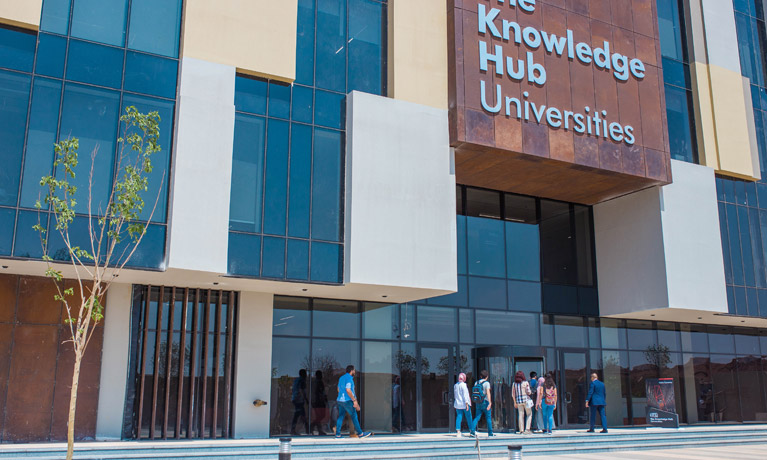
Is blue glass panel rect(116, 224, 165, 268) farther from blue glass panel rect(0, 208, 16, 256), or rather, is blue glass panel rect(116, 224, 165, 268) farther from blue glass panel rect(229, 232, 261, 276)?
blue glass panel rect(0, 208, 16, 256)

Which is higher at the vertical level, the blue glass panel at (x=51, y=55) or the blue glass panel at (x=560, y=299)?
the blue glass panel at (x=51, y=55)

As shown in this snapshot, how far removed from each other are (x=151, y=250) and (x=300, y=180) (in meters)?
3.87

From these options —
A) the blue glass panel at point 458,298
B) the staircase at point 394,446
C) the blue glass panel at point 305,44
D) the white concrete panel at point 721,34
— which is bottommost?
the staircase at point 394,446

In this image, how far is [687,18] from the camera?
80.2ft

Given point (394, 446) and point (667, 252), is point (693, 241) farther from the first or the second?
point (394, 446)

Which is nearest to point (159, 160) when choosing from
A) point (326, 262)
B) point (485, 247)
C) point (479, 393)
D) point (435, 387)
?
point (326, 262)

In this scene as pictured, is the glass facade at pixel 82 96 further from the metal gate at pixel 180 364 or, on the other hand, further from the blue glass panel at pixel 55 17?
the metal gate at pixel 180 364

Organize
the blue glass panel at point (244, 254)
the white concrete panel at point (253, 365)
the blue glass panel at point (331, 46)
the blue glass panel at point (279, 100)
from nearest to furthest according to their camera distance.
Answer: the blue glass panel at point (244, 254)
the blue glass panel at point (279, 100)
the white concrete panel at point (253, 365)
the blue glass panel at point (331, 46)

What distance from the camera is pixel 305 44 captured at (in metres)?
17.2

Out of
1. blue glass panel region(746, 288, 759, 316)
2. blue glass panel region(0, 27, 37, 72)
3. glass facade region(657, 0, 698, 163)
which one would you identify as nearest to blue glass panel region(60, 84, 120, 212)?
blue glass panel region(0, 27, 37, 72)

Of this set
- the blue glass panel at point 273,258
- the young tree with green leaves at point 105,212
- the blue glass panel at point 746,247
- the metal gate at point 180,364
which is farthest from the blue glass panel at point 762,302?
the young tree with green leaves at point 105,212

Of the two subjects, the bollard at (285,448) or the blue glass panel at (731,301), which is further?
the blue glass panel at (731,301)

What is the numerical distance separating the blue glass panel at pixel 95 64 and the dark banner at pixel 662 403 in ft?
56.2

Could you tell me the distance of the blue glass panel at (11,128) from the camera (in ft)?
44.0
